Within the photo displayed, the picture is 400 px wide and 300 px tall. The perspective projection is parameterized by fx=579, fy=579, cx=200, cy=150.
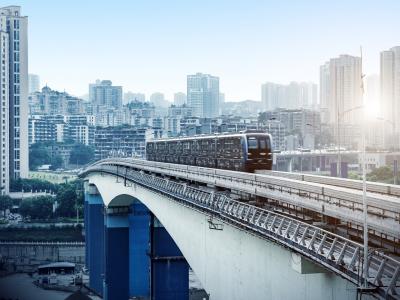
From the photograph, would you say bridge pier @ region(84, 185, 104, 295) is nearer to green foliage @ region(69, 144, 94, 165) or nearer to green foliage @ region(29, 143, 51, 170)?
green foliage @ region(29, 143, 51, 170)

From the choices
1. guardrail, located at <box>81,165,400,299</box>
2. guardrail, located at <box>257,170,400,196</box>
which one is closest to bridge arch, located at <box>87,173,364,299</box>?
guardrail, located at <box>81,165,400,299</box>

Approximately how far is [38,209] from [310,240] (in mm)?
89536

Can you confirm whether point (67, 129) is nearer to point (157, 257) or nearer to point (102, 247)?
point (102, 247)

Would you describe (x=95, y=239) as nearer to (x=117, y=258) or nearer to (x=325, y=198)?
(x=117, y=258)

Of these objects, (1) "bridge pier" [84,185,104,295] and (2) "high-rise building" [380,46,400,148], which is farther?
(2) "high-rise building" [380,46,400,148]

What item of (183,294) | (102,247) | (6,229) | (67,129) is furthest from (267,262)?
(67,129)

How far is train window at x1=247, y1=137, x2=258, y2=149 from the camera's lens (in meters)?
28.9

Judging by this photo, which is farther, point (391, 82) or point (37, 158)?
Answer: point (37, 158)

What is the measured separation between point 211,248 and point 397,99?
276ft

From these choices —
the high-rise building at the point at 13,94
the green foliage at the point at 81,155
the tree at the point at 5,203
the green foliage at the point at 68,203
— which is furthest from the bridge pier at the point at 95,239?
the green foliage at the point at 81,155

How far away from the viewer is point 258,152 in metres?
29.2

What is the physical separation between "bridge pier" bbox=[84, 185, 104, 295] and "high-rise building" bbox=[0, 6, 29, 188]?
5459cm

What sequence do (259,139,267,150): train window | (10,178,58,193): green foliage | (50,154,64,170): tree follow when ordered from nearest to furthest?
(259,139,267,150): train window
(10,178,58,193): green foliage
(50,154,64,170): tree

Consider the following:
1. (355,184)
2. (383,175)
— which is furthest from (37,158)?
(355,184)
